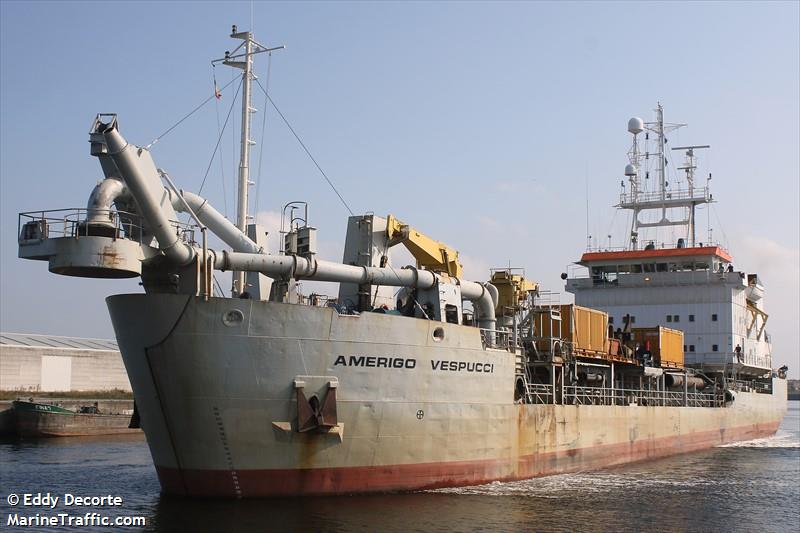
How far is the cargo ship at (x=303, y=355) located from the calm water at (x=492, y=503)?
77cm

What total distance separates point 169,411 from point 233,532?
344 cm

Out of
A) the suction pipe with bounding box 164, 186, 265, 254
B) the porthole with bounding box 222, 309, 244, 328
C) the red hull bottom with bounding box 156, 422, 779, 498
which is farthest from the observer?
the suction pipe with bounding box 164, 186, 265, 254

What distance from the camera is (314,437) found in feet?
59.7

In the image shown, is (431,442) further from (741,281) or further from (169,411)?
(741,281)

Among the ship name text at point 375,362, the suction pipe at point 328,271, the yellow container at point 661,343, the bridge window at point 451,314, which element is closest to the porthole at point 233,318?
the suction pipe at point 328,271

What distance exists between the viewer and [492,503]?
19469mm

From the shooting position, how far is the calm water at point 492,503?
16.9 meters

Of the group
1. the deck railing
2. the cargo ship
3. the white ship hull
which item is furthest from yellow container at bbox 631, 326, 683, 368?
the white ship hull

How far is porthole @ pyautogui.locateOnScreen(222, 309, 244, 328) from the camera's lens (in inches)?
690

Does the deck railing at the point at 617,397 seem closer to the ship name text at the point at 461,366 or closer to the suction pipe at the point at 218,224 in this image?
the ship name text at the point at 461,366

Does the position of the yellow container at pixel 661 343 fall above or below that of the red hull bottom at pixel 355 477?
above

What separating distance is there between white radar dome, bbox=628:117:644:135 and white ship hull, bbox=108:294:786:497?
1085 inches

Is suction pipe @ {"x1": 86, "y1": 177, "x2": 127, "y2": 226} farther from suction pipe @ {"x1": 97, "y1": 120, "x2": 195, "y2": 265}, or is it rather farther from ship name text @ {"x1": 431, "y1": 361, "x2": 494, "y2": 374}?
ship name text @ {"x1": 431, "y1": 361, "x2": 494, "y2": 374}

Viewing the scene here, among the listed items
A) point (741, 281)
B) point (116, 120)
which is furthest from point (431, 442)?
point (741, 281)
